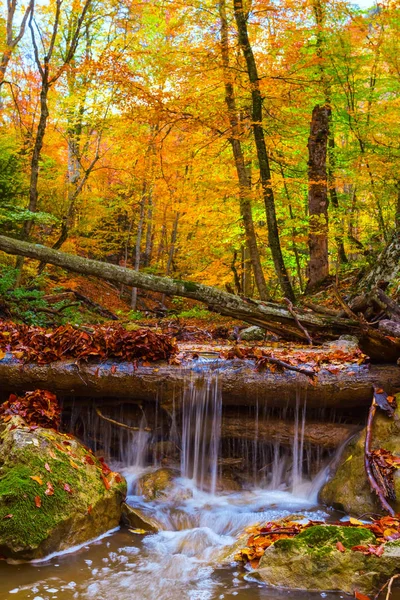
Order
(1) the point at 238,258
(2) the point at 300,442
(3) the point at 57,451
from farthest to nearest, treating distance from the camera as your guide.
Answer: (1) the point at 238,258
(2) the point at 300,442
(3) the point at 57,451

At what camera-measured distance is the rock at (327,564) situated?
3.10m

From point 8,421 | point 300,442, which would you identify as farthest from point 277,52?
point 8,421

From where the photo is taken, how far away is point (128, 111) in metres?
12.1

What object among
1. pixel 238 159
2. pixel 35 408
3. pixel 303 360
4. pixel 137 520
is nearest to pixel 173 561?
pixel 137 520

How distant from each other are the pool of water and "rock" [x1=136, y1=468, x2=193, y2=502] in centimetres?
2

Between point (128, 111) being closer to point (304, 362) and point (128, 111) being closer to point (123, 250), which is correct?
point (304, 362)

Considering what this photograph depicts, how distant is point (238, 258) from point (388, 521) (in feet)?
50.3

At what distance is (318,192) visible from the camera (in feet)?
42.2

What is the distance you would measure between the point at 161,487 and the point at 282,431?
1.53 metres

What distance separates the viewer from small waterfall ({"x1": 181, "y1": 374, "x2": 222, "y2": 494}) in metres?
5.38

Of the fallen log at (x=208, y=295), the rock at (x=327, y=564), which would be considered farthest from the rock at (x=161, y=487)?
the fallen log at (x=208, y=295)

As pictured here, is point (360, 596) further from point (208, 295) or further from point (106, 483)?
point (208, 295)

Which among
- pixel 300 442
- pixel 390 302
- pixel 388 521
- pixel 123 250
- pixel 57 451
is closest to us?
pixel 388 521

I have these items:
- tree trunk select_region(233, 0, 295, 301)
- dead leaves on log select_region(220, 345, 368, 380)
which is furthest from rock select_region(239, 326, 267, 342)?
dead leaves on log select_region(220, 345, 368, 380)
